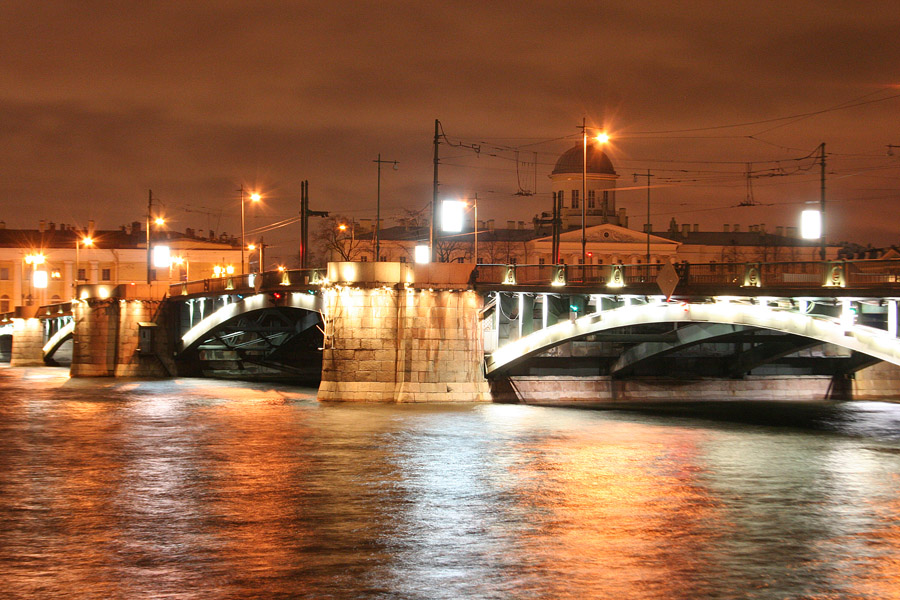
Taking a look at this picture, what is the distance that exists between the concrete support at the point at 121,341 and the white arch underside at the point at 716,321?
2472 cm

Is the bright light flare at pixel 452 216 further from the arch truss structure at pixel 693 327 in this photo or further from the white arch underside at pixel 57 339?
the white arch underside at pixel 57 339

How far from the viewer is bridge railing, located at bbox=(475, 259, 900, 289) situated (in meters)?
26.7

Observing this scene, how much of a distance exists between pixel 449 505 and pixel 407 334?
17.8 m

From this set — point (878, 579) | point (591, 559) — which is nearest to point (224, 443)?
point (591, 559)

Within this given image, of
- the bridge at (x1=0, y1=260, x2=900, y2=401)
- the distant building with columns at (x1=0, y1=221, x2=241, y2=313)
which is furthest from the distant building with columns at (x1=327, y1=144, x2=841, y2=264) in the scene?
the bridge at (x1=0, y1=260, x2=900, y2=401)

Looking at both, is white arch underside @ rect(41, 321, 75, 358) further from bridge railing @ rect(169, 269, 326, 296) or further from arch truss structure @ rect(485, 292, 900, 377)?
arch truss structure @ rect(485, 292, 900, 377)

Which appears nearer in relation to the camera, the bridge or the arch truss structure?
the arch truss structure

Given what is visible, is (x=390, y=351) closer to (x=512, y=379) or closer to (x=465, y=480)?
(x=512, y=379)

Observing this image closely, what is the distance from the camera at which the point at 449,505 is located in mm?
21422

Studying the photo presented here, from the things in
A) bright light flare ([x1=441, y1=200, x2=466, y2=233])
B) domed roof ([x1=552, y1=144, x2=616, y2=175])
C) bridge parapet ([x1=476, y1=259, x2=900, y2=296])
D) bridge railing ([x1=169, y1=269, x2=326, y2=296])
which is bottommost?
bridge parapet ([x1=476, y1=259, x2=900, y2=296])

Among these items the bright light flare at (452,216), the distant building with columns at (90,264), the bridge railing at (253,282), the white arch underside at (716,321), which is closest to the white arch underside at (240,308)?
the bridge railing at (253,282)

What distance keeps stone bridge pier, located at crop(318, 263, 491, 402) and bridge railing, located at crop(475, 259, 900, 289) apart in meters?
1.53

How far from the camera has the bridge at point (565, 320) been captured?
2947 centimetres

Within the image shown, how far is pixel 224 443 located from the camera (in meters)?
31.0
